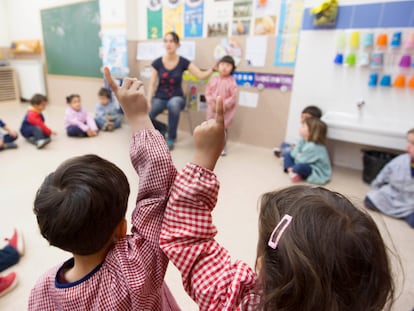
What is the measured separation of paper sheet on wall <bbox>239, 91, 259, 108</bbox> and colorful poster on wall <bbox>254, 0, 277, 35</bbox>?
0.59m

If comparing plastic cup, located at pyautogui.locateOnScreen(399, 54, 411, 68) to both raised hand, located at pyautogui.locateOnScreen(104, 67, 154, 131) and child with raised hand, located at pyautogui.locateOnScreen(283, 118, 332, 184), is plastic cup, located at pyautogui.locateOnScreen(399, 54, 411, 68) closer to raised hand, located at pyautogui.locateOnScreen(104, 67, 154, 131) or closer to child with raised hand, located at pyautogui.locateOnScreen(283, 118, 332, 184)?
child with raised hand, located at pyautogui.locateOnScreen(283, 118, 332, 184)

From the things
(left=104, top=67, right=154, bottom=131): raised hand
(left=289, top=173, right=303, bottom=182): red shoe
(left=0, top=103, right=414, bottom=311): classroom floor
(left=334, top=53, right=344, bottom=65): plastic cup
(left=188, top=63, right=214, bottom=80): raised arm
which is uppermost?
(left=334, top=53, right=344, bottom=65): plastic cup

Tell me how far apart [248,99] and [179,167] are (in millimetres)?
1142

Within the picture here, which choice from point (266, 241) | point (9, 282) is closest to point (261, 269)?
point (266, 241)

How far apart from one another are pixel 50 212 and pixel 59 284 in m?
0.16

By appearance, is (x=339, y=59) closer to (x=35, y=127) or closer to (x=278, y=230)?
(x=278, y=230)

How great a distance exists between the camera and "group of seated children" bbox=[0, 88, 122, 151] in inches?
118

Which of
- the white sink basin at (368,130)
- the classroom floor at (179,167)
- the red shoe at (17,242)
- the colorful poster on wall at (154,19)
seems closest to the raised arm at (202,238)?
the classroom floor at (179,167)

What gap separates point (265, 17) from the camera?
111 inches

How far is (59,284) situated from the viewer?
589mm

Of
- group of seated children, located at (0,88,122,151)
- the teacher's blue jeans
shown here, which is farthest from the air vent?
the teacher's blue jeans

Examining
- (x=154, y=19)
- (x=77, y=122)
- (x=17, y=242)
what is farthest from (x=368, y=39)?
(x=77, y=122)

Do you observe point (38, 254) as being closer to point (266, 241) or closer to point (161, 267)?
point (161, 267)

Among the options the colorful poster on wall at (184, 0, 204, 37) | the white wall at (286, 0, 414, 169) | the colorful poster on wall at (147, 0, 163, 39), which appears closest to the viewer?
the white wall at (286, 0, 414, 169)
